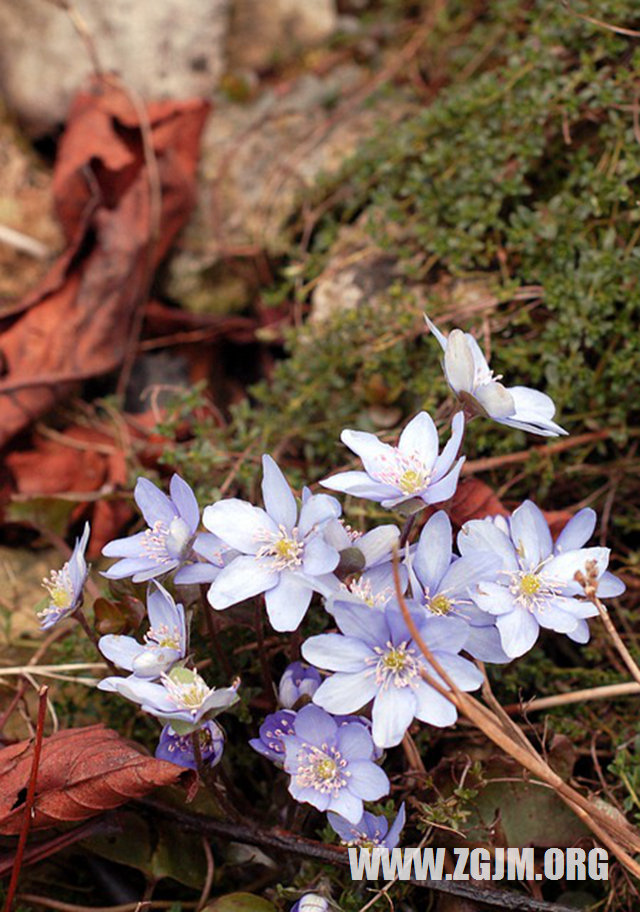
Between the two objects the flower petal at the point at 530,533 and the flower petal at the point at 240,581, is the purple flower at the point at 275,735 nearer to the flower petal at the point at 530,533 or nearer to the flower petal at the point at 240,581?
the flower petal at the point at 240,581

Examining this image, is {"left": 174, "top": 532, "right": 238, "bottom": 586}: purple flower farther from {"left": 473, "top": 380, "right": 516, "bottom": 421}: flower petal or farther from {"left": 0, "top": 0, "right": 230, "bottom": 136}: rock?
{"left": 0, "top": 0, "right": 230, "bottom": 136}: rock

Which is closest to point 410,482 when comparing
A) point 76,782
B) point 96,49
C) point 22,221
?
point 76,782

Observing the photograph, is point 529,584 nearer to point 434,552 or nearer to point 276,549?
point 434,552

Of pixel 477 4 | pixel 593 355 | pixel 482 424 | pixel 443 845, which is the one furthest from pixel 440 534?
pixel 477 4

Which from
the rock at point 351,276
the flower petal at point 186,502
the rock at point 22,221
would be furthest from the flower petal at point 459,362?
the rock at point 22,221

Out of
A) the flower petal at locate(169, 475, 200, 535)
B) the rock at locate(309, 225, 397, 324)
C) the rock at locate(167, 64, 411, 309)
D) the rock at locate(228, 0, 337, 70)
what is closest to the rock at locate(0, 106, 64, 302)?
the rock at locate(167, 64, 411, 309)
